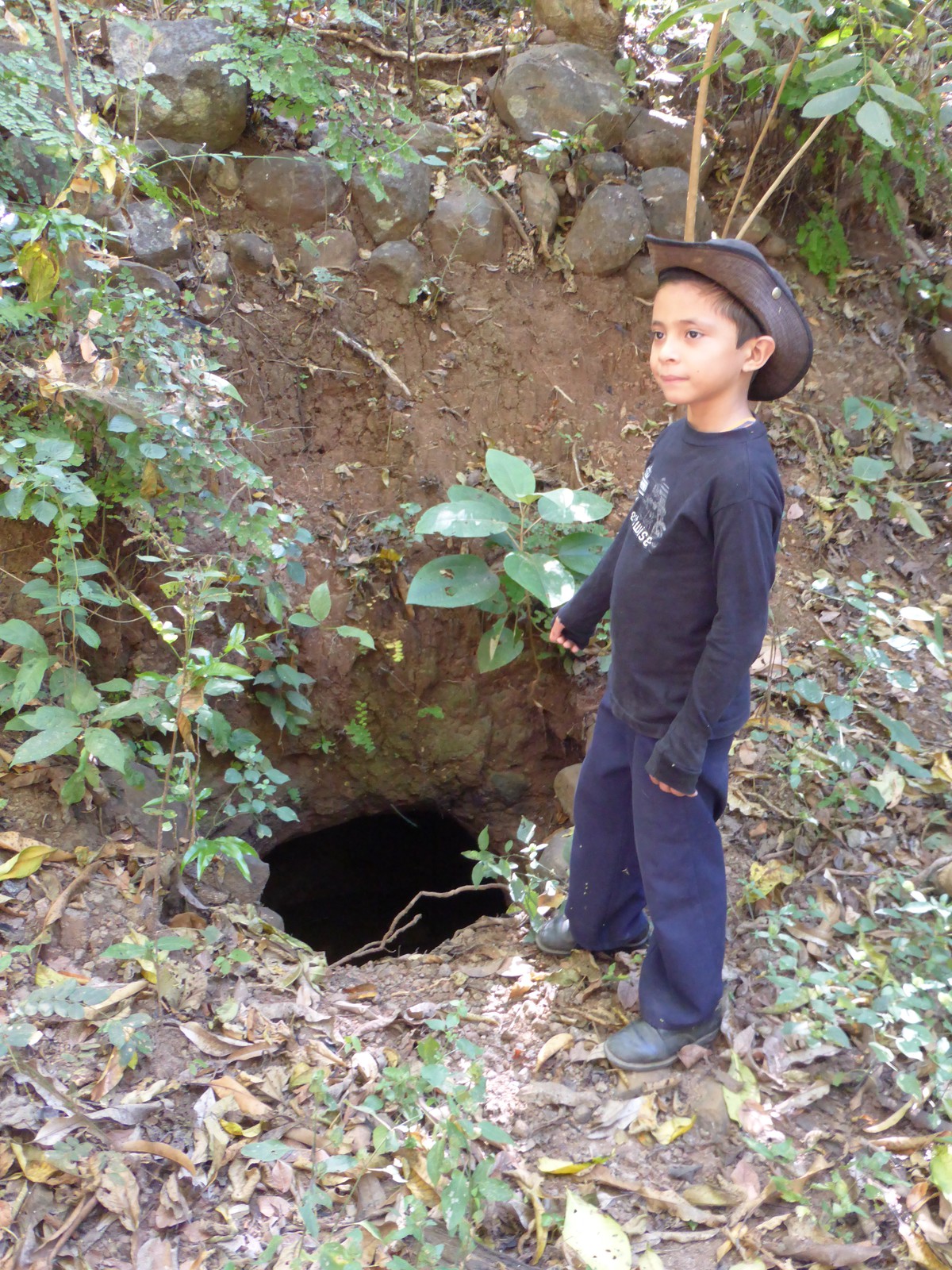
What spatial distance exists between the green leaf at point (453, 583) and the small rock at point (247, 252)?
1.69 meters

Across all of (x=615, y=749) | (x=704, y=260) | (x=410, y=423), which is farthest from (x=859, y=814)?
(x=410, y=423)

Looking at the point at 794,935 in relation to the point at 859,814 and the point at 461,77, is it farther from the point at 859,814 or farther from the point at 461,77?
the point at 461,77

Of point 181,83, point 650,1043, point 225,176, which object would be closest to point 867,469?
point 650,1043

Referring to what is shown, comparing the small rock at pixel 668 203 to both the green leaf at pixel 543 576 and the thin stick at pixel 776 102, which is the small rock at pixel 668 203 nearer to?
the thin stick at pixel 776 102

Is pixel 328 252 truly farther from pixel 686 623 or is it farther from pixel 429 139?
pixel 686 623

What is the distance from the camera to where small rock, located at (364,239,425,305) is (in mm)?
4152

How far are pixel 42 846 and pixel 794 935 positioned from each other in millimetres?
2290

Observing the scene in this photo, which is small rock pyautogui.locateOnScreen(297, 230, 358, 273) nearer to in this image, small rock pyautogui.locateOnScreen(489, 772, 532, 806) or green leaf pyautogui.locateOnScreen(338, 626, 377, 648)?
green leaf pyautogui.locateOnScreen(338, 626, 377, 648)

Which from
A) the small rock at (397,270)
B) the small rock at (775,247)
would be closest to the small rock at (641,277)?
the small rock at (775,247)

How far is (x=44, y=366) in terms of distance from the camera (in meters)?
2.71

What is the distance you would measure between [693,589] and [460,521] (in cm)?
148

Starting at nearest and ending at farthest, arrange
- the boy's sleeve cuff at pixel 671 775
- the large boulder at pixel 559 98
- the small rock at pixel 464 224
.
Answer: the boy's sleeve cuff at pixel 671 775
the small rock at pixel 464 224
the large boulder at pixel 559 98

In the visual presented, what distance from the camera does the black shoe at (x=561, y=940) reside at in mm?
2760

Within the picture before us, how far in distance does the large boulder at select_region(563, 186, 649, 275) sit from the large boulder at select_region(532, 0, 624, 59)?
861mm
